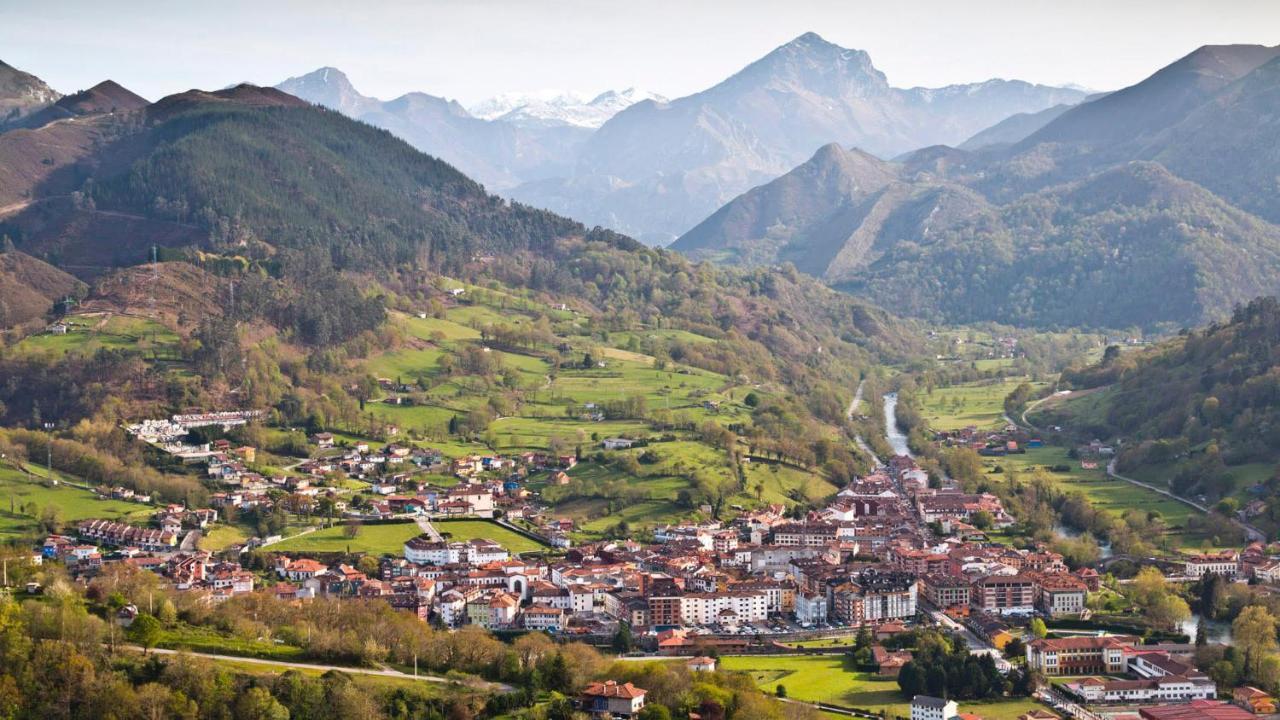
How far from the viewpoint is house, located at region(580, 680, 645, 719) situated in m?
42.5

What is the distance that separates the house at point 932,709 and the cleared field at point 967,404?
57844mm

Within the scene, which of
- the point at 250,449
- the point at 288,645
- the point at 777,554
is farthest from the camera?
the point at 250,449

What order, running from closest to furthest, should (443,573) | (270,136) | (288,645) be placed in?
(288,645) < (443,573) < (270,136)

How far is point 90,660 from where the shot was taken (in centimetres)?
4281

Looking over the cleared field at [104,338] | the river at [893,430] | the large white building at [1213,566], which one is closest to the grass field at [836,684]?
the large white building at [1213,566]

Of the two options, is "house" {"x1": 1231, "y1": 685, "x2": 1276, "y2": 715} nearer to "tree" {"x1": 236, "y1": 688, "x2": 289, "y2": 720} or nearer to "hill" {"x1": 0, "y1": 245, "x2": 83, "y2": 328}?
"tree" {"x1": 236, "y1": 688, "x2": 289, "y2": 720}

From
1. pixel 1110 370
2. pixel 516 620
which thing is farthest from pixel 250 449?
pixel 1110 370

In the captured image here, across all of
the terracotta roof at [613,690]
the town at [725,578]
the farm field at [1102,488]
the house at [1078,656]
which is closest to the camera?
the terracotta roof at [613,690]

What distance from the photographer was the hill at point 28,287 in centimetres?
9753

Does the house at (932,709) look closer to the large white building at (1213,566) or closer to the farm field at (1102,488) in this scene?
the large white building at (1213,566)

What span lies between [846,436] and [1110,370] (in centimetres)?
2260

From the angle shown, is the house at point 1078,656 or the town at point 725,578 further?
the house at point 1078,656

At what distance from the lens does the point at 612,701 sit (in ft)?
140

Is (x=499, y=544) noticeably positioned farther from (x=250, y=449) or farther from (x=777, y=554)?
(x=250, y=449)
